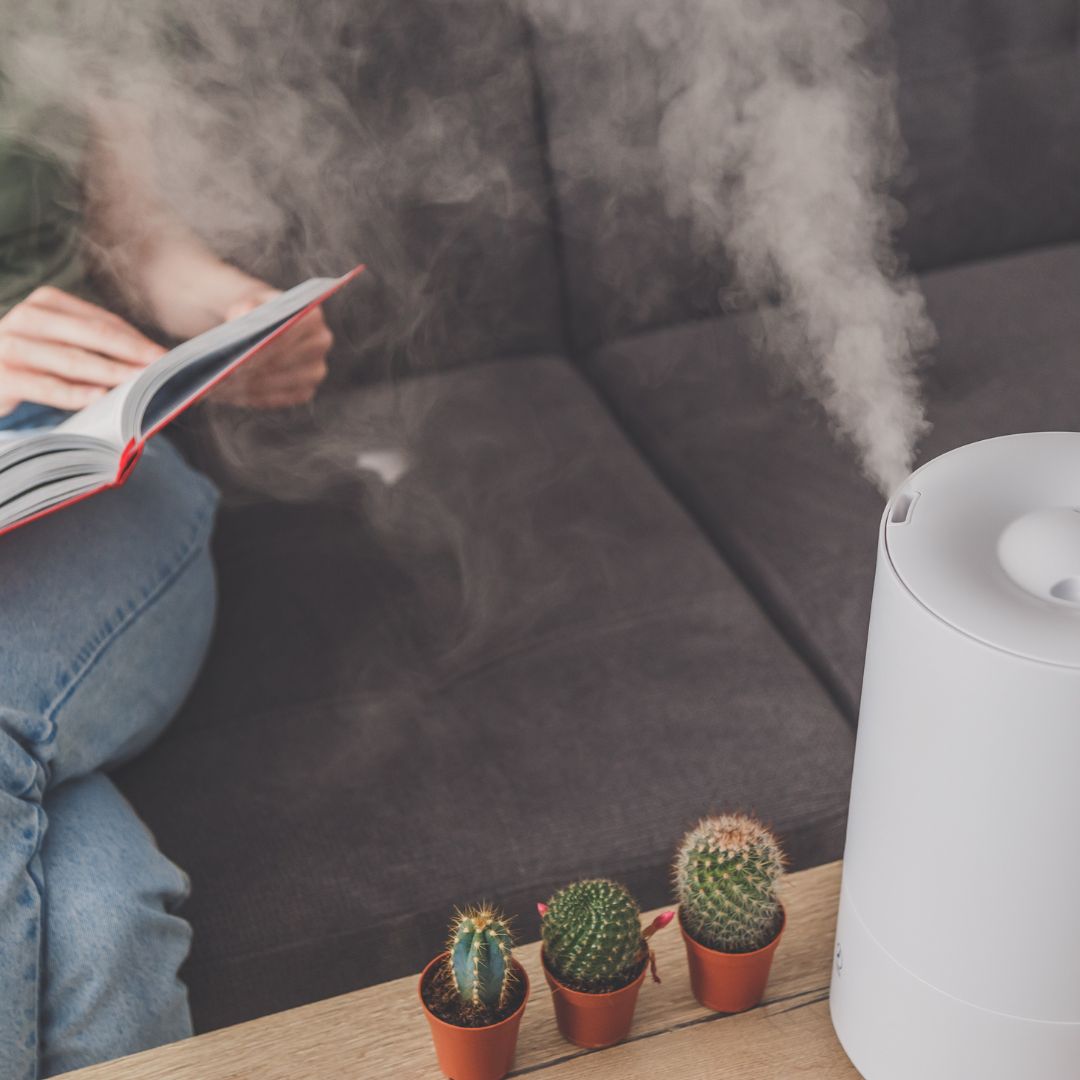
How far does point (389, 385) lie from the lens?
1.80m

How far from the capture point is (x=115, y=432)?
3.15 feet

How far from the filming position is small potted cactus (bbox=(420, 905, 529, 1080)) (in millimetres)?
705

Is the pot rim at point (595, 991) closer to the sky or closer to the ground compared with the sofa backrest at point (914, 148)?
closer to the ground

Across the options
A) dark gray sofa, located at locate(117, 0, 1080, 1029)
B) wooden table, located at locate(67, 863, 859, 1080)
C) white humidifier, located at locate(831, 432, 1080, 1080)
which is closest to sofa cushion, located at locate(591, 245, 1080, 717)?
dark gray sofa, located at locate(117, 0, 1080, 1029)

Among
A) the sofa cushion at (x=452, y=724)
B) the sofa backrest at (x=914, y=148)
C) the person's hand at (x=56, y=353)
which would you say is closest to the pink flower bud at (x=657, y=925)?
the sofa cushion at (x=452, y=724)

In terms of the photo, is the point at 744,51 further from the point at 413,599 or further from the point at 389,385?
the point at 413,599

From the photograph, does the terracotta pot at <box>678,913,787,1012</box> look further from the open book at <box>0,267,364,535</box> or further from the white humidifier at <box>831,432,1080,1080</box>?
the open book at <box>0,267,364,535</box>

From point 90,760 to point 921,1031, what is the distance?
0.74 meters

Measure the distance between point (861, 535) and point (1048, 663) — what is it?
0.90m

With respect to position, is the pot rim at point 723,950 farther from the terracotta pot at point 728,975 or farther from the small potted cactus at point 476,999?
the small potted cactus at point 476,999

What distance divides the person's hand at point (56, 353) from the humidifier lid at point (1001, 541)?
803 millimetres

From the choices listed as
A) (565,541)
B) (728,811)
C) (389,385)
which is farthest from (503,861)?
(389,385)

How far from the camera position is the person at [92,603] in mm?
936

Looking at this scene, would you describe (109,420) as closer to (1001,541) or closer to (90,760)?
(90,760)
